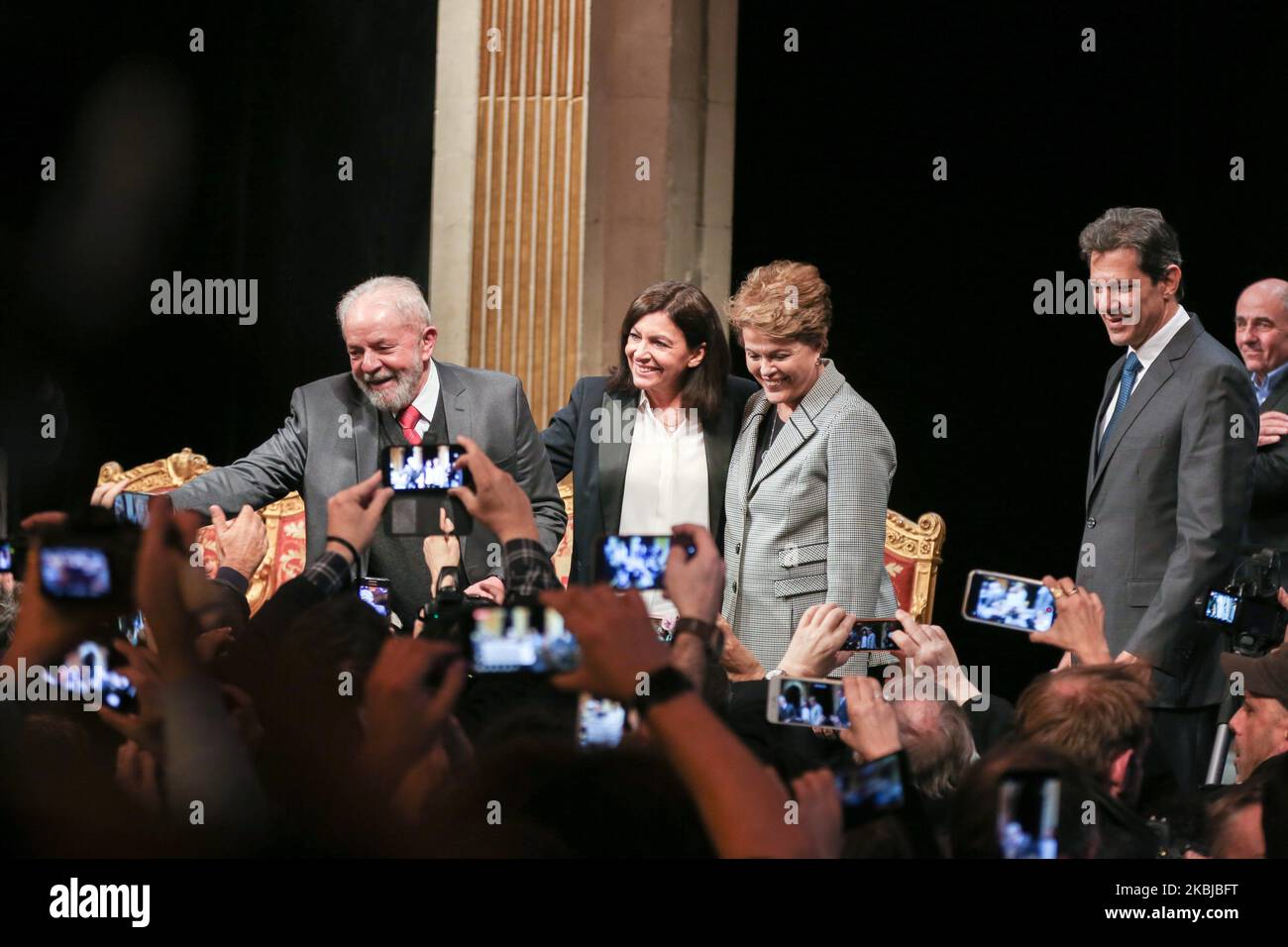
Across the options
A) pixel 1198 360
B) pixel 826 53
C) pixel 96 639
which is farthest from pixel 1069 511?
pixel 96 639

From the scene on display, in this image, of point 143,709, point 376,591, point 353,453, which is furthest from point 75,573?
point 353,453

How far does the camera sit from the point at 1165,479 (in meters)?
3.55

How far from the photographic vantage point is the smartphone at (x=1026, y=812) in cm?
182

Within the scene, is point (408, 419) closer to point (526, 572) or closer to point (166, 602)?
point (526, 572)

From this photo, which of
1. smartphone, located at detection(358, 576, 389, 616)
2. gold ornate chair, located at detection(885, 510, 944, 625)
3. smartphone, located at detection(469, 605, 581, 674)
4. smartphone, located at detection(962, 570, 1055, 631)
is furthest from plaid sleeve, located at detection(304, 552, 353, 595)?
gold ornate chair, located at detection(885, 510, 944, 625)

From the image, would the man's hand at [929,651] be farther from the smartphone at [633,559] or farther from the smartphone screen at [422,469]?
the smartphone screen at [422,469]

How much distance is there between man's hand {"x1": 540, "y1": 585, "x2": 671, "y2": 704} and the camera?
1652 millimetres

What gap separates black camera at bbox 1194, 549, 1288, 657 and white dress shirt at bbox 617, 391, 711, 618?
3.43 ft

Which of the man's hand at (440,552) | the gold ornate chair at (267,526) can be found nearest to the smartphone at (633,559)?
the man's hand at (440,552)

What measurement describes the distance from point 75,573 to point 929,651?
142 cm

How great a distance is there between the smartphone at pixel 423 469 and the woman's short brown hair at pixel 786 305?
0.94 meters

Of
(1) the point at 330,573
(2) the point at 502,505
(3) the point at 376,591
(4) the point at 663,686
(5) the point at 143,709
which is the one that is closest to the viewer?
(4) the point at 663,686

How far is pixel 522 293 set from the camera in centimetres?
550

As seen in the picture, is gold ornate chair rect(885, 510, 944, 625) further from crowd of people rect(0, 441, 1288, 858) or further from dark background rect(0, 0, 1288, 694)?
crowd of people rect(0, 441, 1288, 858)
